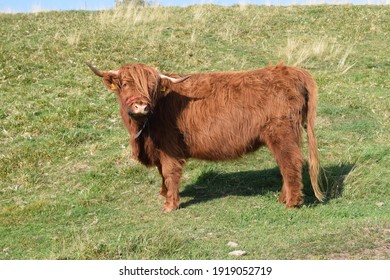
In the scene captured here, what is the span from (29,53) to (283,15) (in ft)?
26.4

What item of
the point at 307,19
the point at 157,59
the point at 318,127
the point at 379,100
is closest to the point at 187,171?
the point at 318,127

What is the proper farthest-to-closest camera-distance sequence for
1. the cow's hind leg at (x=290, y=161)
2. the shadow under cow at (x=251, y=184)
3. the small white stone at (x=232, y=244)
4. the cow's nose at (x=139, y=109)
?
the shadow under cow at (x=251, y=184), the cow's hind leg at (x=290, y=161), the cow's nose at (x=139, y=109), the small white stone at (x=232, y=244)

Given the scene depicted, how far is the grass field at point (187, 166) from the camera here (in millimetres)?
5832

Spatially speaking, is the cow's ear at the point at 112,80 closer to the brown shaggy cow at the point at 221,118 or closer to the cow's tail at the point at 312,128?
the brown shaggy cow at the point at 221,118

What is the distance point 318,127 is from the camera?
9.66 metres

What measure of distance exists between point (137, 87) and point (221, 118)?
3.54ft

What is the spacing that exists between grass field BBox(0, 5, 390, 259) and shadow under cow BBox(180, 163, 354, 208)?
0.08ft

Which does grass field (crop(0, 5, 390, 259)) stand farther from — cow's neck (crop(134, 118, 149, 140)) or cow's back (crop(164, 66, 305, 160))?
cow's neck (crop(134, 118, 149, 140))

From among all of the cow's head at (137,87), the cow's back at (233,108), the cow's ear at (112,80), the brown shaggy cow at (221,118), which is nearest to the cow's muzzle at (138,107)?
the cow's head at (137,87)

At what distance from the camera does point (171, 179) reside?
7.17 metres

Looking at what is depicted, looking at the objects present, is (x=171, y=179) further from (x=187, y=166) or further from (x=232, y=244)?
(x=232, y=244)

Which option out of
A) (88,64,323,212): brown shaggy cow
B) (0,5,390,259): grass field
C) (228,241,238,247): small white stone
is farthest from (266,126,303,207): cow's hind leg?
(228,241,238,247): small white stone

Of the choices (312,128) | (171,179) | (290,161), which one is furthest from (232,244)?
(312,128)

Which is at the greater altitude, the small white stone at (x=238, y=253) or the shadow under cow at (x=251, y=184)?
the small white stone at (x=238, y=253)
